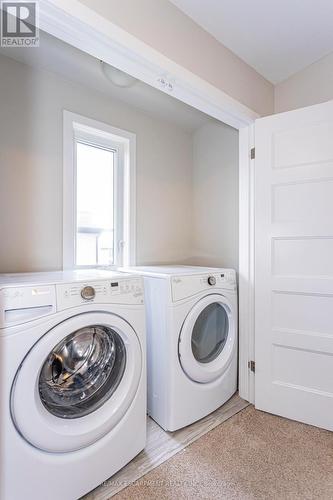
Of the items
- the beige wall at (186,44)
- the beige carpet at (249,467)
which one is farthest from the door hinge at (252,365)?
the beige wall at (186,44)

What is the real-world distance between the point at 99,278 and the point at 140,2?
1.32m

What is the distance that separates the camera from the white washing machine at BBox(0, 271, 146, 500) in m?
1.04

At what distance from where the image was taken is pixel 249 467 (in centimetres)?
143

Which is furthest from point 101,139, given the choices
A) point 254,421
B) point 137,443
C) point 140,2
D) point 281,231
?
point 254,421

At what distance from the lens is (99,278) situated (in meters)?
1.33

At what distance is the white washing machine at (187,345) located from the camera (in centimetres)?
164

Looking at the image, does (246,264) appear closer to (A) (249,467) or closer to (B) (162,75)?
(A) (249,467)

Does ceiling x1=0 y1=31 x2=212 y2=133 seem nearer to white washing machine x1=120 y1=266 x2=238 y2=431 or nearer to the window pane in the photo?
the window pane

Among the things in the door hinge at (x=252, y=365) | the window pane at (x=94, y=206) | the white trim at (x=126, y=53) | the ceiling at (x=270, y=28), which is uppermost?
the ceiling at (x=270, y=28)

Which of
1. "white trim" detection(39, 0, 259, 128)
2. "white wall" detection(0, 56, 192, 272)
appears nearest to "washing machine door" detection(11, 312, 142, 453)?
"white wall" detection(0, 56, 192, 272)

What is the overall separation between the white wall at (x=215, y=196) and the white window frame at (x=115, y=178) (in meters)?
0.67

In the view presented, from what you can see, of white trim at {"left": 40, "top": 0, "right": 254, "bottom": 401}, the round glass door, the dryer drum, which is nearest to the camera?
white trim at {"left": 40, "top": 0, "right": 254, "bottom": 401}

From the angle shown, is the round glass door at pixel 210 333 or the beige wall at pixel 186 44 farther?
the round glass door at pixel 210 333

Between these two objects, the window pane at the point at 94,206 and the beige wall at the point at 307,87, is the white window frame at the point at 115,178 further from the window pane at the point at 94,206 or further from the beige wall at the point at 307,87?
the beige wall at the point at 307,87
